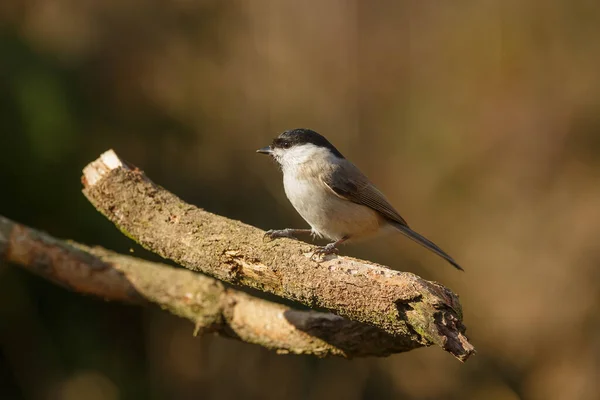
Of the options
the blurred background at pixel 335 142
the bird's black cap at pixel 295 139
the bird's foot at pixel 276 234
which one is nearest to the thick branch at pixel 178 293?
the bird's foot at pixel 276 234

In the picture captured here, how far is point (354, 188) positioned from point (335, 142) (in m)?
3.63

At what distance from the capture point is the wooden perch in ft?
7.02

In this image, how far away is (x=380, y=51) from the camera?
7.89 m

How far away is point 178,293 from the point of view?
11.6ft

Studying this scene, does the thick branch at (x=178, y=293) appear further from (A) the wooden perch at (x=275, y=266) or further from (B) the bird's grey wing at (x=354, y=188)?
(B) the bird's grey wing at (x=354, y=188)

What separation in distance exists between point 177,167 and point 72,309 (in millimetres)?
1594

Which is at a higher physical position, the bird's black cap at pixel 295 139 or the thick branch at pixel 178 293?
the bird's black cap at pixel 295 139

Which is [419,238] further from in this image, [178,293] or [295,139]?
[178,293]

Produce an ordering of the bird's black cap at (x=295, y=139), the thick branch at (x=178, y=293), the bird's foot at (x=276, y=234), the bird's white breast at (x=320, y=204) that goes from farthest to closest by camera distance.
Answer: the bird's black cap at (x=295, y=139)
the bird's white breast at (x=320, y=204)
the thick branch at (x=178, y=293)
the bird's foot at (x=276, y=234)

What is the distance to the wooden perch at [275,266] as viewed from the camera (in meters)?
2.14

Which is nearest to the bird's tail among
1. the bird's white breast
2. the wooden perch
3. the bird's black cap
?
the bird's white breast

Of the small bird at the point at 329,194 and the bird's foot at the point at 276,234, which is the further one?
the small bird at the point at 329,194

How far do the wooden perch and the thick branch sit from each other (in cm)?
50

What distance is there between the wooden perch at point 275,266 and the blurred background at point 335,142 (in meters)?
2.18
